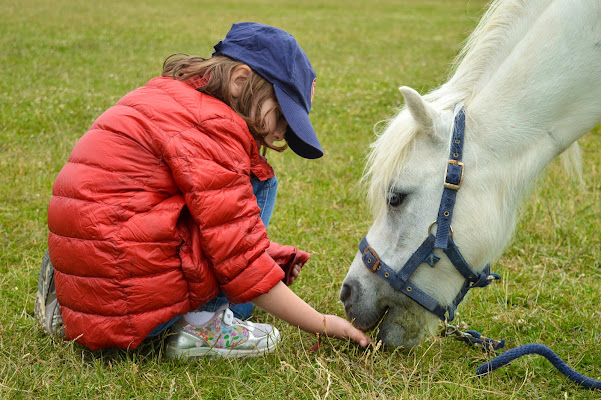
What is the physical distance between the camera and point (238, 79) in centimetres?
245

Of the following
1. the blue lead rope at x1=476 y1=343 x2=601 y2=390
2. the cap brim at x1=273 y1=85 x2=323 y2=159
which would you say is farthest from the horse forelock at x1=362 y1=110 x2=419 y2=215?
the blue lead rope at x1=476 y1=343 x2=601 y2=390

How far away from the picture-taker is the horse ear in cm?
210

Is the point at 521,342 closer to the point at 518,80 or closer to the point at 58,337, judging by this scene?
the point at 518,80

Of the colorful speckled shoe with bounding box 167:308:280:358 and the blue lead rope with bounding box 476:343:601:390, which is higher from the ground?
the blue lead rope with bounding box 476:343:601:390

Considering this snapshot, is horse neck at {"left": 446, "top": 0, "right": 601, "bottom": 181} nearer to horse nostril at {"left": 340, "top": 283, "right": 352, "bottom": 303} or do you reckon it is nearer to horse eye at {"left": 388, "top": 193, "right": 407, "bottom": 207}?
horse eye at {"left": 388, "top": 193, "right": 407, "bottom": 207}

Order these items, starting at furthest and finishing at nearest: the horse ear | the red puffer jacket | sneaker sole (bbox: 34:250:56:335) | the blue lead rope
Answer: sneaker sole (bbox: 34:250:56:335)
the blue lead rope
the red puffer jacket
the horse ear

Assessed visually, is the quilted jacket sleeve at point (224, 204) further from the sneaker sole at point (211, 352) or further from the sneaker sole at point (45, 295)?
the sneaker sole at point (45, 295)

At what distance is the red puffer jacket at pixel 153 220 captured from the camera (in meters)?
2.20

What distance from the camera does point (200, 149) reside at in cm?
222

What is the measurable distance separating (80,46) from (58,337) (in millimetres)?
11120

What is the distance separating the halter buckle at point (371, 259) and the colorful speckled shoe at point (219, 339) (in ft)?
1.80

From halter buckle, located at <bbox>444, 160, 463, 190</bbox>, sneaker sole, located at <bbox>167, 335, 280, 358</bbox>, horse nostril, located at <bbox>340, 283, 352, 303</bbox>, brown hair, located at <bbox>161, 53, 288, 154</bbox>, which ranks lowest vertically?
sneaker sole, located at <bbox>167, 335, 280, 358</bbox>

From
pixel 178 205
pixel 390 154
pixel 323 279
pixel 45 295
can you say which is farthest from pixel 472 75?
pixel 45 295

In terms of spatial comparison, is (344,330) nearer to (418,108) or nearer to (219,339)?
(219,339)
